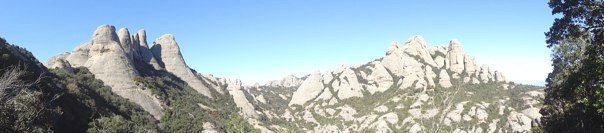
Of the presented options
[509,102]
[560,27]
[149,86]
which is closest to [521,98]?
[509,102]

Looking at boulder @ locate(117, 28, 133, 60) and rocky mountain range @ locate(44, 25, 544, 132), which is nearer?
rocky mountain range @ locate(44, 25, 544, 132)

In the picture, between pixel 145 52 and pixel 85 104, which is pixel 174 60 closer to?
pixel 145 52

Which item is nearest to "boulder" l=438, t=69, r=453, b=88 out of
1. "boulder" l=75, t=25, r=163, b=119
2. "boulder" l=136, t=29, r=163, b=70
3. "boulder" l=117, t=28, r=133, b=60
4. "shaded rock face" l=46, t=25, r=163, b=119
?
"boulder" l=136, t=29, r=163, b=70

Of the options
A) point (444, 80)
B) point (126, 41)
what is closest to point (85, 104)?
point (126, 41)

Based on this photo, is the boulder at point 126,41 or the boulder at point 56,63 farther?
the boulder at point 126,41

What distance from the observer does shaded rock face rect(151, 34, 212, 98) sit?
159875 millimetres

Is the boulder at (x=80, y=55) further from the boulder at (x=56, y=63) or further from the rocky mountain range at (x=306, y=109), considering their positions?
the boulder at (x=56, y=63)

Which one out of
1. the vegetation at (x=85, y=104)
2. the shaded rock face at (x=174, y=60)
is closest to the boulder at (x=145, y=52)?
the shaded rock face at (x=174, y=60)

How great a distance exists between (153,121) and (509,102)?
122145 millimetres

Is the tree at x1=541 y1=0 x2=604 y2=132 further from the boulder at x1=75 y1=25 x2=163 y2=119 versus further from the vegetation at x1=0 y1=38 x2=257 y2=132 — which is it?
the boulder at x1=75 y1=25 x2=163 y2=119

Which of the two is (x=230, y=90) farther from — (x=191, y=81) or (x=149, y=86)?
(x=149, y=86)

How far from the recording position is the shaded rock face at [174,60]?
15988 centimetres

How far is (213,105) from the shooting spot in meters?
144

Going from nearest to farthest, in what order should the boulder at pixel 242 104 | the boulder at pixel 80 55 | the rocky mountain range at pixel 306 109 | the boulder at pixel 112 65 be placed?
the boulder at pixel 112 65 < the rocky mountain range at pixel 306 109 < the boulder at pixel 80 55 < the boulder at pixel 242 104
